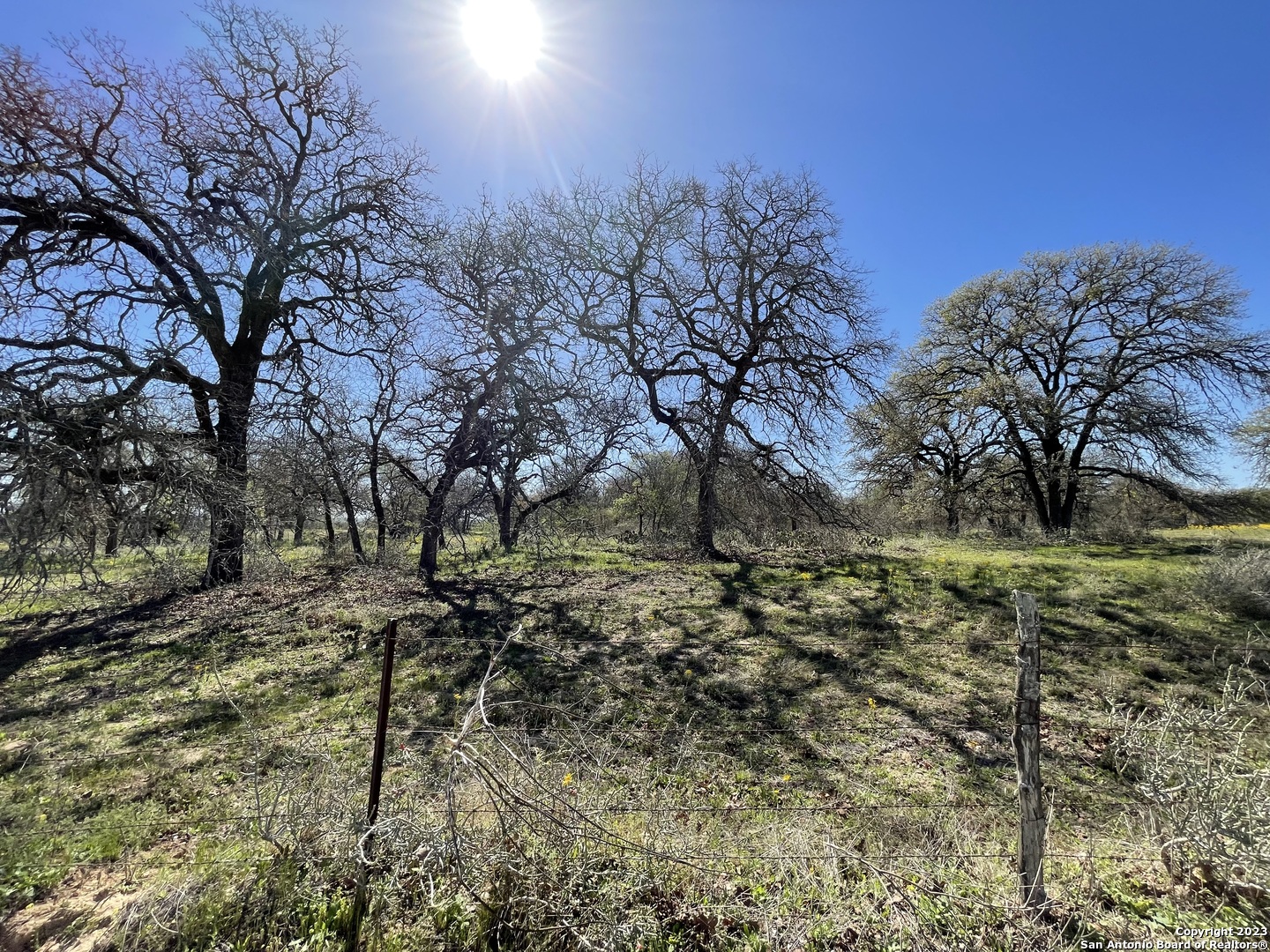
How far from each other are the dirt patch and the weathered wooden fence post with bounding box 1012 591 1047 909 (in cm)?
427

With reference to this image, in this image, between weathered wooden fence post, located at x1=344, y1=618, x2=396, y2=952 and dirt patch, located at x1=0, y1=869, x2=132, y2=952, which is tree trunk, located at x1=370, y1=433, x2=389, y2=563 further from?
weathered wooden fence post, located at x1=344, y1=618, x2=396, y2=952

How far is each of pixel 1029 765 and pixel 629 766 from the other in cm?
302

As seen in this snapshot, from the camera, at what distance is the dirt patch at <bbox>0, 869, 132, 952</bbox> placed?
239cm

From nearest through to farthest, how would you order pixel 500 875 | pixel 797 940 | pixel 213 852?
pixel 797 940 < pixel 500 875 < pixel 213 852

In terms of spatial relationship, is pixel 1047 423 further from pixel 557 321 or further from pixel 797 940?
pixel 797 940

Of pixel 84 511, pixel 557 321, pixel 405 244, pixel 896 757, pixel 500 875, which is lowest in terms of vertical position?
pixel 896 757

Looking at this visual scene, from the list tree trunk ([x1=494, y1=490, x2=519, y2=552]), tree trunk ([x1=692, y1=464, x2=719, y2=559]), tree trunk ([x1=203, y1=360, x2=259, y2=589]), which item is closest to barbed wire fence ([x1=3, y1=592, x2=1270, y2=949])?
tree trunk ([x1=203, y1=360, x2=259, y2=589])

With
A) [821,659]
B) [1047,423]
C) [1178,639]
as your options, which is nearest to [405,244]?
[821,659]

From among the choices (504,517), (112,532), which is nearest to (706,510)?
(504,517)

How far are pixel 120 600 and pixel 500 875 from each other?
44.8ft

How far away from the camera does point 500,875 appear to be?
2578 mm

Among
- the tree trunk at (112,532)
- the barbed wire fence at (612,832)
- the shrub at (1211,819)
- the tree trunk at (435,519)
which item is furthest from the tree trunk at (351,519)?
the shrub at (1211,819)

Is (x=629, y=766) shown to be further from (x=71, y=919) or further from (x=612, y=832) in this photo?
(x=71, y=919)

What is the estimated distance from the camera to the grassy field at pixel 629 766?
8.14 feet
